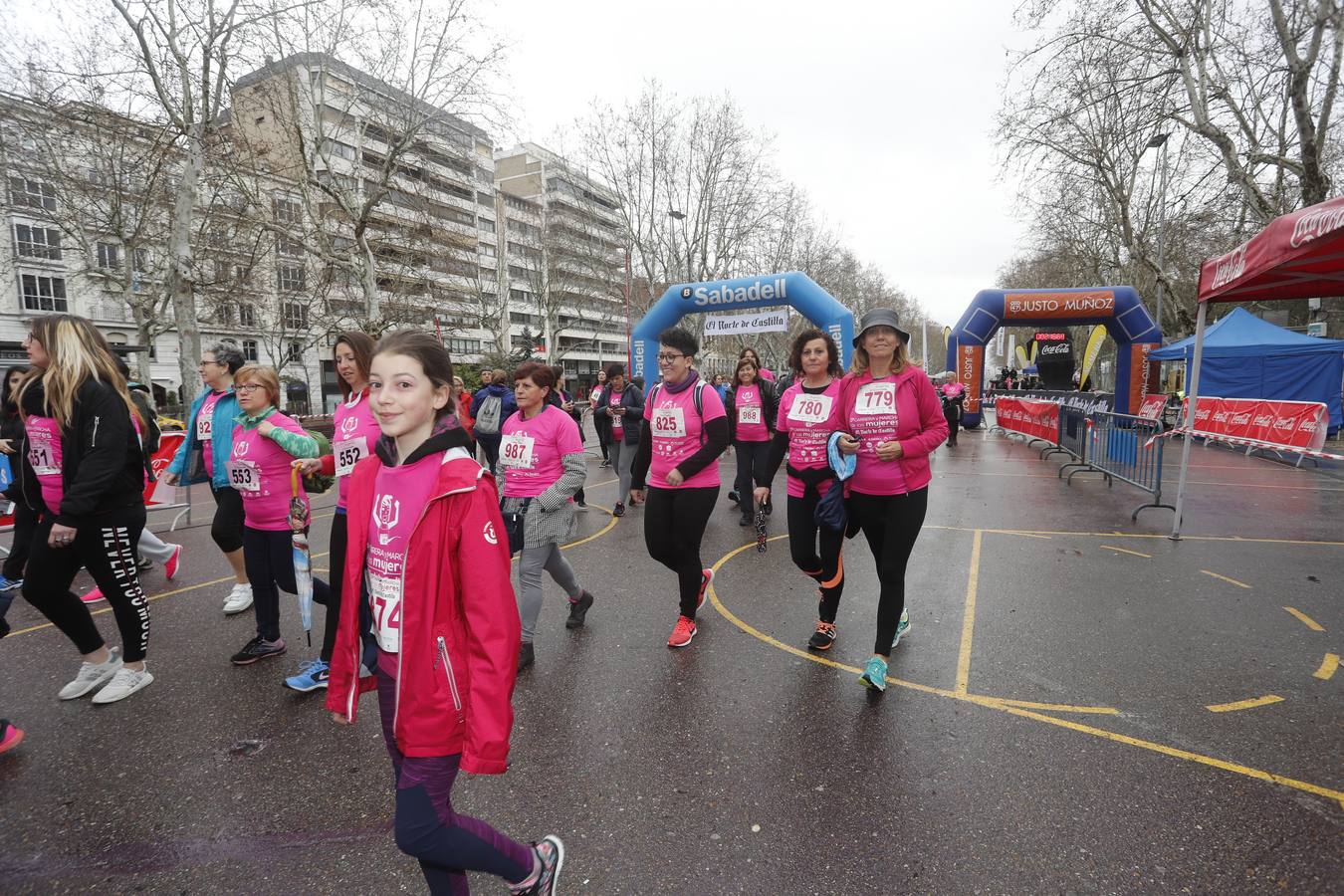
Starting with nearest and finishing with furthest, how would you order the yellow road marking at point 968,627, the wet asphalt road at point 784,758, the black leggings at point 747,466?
the wet asphalt road at point 784,758 < the yellow road marking at point 968,627 < the black leggings at point 747,466

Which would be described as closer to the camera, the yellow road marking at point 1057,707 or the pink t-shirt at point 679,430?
the yellow road marking at point 1057,707

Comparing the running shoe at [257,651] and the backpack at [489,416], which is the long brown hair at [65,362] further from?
the backpack at [489,416]

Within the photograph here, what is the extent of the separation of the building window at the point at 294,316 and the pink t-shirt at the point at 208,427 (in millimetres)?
32996

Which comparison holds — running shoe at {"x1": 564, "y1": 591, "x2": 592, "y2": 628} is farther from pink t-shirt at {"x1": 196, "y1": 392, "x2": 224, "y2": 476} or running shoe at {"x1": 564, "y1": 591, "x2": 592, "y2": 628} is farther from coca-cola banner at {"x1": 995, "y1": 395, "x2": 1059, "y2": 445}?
coca-cola banner at {"x1": 995, "y1": 395, "x2": 1059, "y2": 445}

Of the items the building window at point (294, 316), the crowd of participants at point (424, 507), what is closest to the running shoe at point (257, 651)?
the crowd of participants at point (424, 507)

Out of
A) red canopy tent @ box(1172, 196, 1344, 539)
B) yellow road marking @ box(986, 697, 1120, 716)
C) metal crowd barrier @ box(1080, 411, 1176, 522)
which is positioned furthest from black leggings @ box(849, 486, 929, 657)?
metal crowd barrier @ box(1080, 411, 1176, 522)

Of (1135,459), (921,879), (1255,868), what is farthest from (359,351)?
(1135,459)

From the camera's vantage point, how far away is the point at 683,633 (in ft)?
13.3

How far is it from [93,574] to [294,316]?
4242 cm

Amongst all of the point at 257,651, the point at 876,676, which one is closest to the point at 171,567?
the point at 257,651

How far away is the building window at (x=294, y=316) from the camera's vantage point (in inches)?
1351

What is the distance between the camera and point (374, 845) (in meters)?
2.33

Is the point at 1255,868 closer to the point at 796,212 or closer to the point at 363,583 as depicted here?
the point at 363,583

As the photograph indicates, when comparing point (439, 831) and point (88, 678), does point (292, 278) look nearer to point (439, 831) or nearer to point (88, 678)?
point (88, 678)
